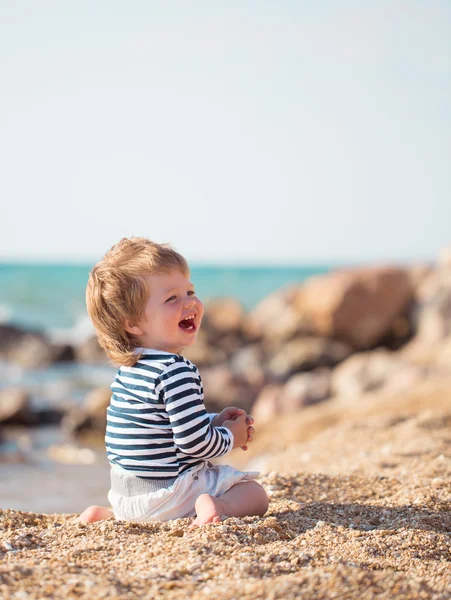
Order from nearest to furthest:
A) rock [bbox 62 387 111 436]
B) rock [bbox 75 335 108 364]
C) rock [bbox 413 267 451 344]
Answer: rock [bbox 62 387 111 436], rock [bbox 413 267 451 344], rock [bbox 75 335 108 364]

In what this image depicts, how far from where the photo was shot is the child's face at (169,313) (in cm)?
317

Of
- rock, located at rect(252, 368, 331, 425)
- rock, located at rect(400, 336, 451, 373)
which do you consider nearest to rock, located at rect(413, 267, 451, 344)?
rock, located at rect(400, 336, 451, 373)

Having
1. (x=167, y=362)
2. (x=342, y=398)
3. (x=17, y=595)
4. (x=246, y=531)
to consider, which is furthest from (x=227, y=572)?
(x=342, y=398)

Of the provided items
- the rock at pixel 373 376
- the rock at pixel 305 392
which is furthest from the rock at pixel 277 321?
the rock at pixel 305 392

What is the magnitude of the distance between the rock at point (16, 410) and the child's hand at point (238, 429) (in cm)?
Answer: 715

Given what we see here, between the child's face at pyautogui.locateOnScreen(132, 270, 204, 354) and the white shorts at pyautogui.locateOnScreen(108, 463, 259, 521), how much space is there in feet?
1.87

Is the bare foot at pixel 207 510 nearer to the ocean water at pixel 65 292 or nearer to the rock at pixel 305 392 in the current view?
the rock at pixel 305 392

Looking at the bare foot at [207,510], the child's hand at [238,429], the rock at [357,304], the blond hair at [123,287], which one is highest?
the blond hair at [123,287]

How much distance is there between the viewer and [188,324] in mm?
3258

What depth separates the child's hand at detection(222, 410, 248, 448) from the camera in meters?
3.22

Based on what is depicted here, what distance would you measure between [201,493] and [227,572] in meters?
0.79

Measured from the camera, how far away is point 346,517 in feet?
11.0

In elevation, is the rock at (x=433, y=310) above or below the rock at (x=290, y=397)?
above

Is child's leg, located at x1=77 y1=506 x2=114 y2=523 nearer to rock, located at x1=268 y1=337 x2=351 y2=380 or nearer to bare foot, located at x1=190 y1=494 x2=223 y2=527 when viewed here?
bare foot, located at x1=190 y1=494 x2=223 y2=527
